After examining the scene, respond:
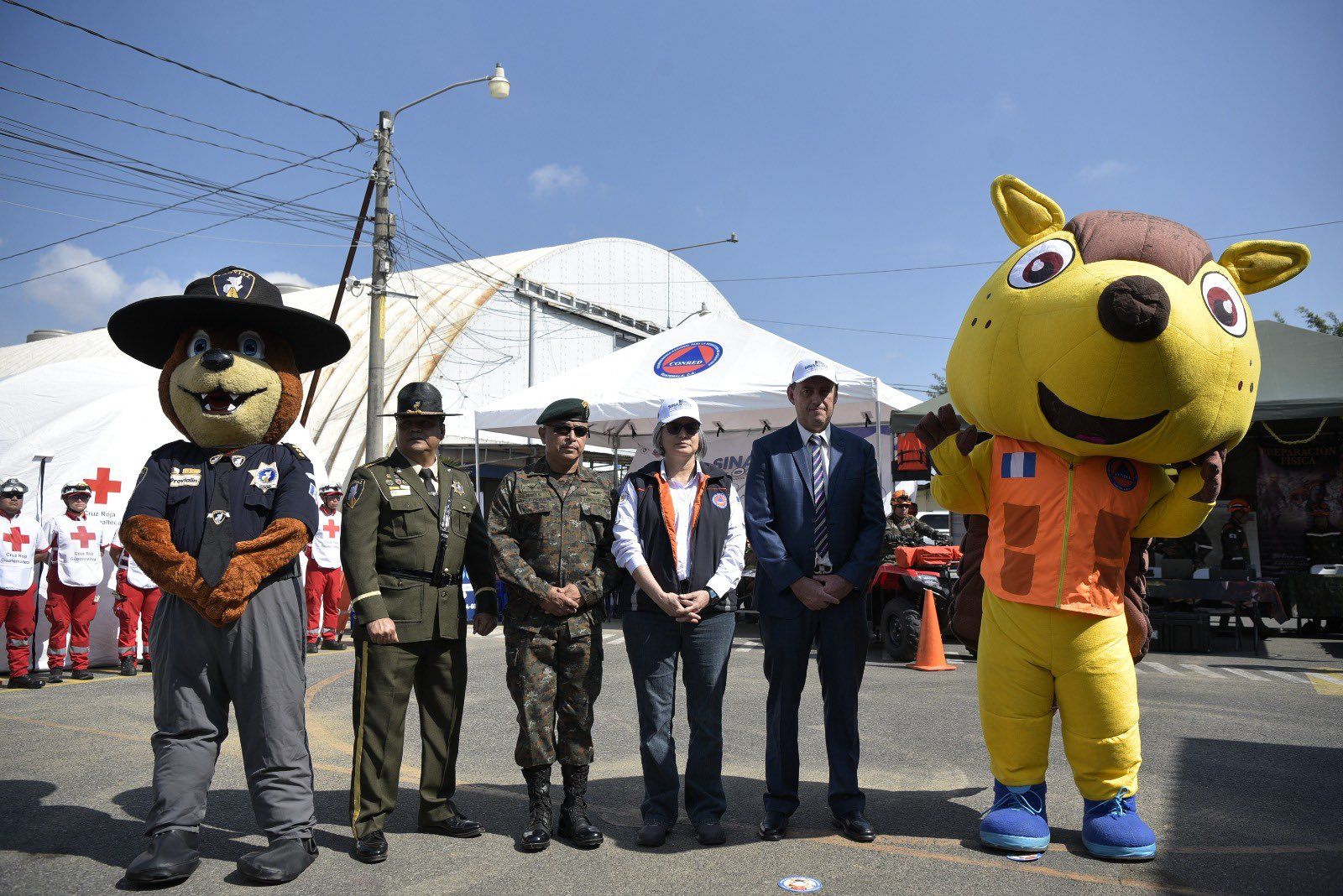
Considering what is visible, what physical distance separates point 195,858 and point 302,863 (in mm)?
408

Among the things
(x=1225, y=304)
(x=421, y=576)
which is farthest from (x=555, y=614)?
(x=1225, y=304)

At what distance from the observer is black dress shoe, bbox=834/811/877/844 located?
4133 millimetres

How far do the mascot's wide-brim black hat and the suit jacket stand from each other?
2.06 meters

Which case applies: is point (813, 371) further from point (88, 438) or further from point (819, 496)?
point (88, 438)

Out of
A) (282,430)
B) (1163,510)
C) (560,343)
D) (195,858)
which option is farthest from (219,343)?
(560,343)

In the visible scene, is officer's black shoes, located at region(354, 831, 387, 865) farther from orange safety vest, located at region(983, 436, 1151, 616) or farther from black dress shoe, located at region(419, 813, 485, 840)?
orange safety vest, located at region(983, 436, 1151, 616)

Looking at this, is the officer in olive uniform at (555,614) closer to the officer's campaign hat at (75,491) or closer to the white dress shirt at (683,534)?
the white dress shirt at (683,534)

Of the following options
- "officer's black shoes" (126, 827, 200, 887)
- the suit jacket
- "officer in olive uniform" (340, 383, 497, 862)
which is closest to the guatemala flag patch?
the suit jacket

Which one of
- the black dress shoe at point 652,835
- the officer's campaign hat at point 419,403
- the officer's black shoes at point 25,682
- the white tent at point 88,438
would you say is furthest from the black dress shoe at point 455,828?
the white tent at point 88,438

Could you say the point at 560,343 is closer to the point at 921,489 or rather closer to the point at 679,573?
the point at 921,489

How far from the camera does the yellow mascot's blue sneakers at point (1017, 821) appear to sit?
3.95m

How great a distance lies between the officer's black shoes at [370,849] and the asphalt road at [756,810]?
0.15 feet

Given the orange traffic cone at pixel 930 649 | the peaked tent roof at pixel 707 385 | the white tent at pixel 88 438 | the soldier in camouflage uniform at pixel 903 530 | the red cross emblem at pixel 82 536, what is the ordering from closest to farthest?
the red cross emblem at pixel 82 536
the orange traffic cone at pixel 930 649
the white tent at pixel 88 438
the soldier in camouflage uniform at pixel 903 530
the peaked tent roof at pixel 707 385

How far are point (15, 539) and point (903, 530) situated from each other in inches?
363
